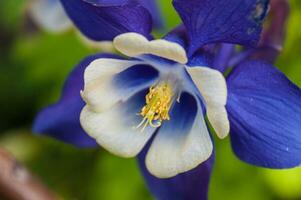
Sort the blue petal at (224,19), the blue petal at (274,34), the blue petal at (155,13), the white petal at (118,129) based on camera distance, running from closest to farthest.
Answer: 1. the blue petal at (224,19)
2. the white petal at (118,129)
3. the blue petal at (274,34)
4. the blue petal at (155,13)

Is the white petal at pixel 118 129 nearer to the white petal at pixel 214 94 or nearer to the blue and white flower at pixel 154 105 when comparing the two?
the blue and white flower at pixel 154 105

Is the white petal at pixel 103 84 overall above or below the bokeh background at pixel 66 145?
above

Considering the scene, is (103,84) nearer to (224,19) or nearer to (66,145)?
(224,19)

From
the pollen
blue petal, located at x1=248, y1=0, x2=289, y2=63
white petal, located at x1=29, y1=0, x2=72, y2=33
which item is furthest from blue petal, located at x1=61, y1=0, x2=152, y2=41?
white petal, located at x1=29, y1=0, x2=72, y2=33

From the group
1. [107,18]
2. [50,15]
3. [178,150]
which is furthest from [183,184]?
[50,15]

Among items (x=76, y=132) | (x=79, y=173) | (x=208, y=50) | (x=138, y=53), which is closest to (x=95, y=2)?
(x=138, y=53)

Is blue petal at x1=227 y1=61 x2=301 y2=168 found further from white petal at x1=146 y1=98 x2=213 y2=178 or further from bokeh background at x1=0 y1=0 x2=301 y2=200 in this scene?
bokeh background at x1=0 y1=0 x2=301 y2=200

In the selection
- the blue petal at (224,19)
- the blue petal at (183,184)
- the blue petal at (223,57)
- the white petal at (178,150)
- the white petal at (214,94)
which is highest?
the blue petal at (224,19)

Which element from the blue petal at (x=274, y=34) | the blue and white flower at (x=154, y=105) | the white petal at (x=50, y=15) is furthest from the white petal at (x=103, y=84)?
the white petal at (x=50, y=15)
